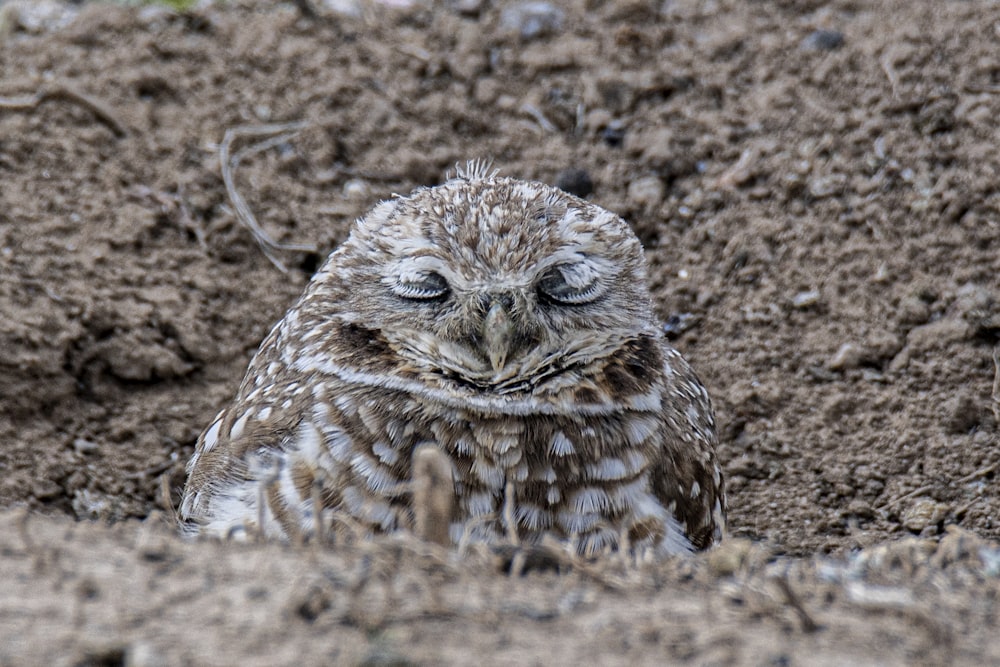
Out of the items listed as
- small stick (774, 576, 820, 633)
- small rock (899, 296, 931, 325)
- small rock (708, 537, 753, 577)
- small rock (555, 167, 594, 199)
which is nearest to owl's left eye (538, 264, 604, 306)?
small rock (708, 537, 753, 577)

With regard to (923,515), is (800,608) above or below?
below

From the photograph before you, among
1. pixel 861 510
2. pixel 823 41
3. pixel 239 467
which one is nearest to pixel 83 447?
pixel 239 467

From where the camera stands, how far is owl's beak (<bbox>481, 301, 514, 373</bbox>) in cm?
335

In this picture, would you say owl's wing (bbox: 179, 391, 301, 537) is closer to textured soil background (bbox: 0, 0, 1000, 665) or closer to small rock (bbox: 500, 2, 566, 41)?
textured soil background (bbox: 0, 0, 1000, 665)

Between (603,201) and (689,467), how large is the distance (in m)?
2.14

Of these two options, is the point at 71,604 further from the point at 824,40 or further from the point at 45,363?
the point at 824,40

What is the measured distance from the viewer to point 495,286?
3.40 meters

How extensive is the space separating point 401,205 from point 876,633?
2056 millimetres

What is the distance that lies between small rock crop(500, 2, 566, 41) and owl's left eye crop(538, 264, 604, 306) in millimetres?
3000

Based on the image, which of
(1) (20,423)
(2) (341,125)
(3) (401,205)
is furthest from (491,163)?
(1) (20,423)

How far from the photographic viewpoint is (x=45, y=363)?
4.75 m

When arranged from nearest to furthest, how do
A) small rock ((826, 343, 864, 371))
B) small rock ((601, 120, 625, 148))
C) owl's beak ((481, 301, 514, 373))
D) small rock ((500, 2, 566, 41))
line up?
owl's beak ((481, 301, 514, 373)), small rock ((826, 343, 864, 371)), small rock ((601, 120, 625, 148)), small rock ((500, 2, 566, 41))

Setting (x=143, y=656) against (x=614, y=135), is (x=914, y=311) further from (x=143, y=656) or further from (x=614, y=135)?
(x=143, y=656)

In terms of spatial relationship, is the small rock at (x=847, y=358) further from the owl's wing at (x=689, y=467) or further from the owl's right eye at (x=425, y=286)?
the owl's right eye at (x=425, y=286)
